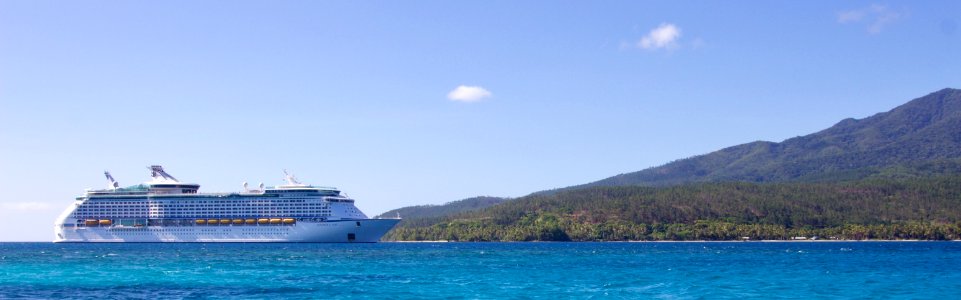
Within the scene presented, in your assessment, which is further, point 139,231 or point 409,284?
point 139,231

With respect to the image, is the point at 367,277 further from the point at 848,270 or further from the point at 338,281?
the point at 848,270

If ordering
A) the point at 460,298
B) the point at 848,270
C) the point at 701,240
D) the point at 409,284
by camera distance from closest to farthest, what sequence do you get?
1. the point at 460,298
2. the point at 409,284
3. the point at 848,270
4. the point at 701,240

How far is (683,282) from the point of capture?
5784 centimetres

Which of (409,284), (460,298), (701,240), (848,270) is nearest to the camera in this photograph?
(460,298)

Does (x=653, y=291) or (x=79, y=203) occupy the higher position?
(x=79, y=203)

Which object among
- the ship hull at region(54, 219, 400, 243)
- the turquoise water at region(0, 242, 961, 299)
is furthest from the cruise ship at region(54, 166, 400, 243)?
the turquoise water at region(0, 242, 961, 299)

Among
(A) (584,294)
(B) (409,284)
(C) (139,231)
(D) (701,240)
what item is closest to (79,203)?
(C) (139,231)

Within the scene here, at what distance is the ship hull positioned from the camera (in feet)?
508

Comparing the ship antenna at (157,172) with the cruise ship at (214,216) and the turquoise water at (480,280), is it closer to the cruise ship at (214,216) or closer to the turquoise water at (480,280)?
the cruise ship at (214,216)

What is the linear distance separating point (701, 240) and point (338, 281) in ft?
488

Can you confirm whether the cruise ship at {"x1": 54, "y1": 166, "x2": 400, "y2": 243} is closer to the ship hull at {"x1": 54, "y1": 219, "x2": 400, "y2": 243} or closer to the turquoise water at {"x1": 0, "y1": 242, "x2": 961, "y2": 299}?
the ship hull at {"x1": 54, "y1": 219, "x2": 400, "y2": 243}

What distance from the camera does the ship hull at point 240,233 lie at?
15488 centimetres

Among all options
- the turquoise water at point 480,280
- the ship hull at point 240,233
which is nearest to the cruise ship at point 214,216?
the ship hull at point 240,233

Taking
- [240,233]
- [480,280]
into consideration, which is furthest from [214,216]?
[480,280]
